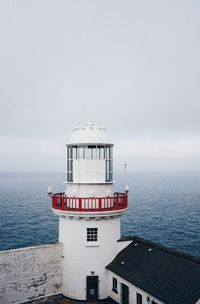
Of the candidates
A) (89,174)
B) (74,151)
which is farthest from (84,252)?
(74,151)

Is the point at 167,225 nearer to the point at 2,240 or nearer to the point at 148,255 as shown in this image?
the point at 2,240

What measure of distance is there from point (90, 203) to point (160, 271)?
18.3ft

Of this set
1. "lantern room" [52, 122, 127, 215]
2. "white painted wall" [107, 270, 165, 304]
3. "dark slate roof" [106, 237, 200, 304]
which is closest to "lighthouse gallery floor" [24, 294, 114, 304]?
"white painted wall" [107, 270, 165, 304]

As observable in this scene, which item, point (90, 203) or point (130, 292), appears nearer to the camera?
point (130, 292)

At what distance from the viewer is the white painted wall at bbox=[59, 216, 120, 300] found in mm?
19844

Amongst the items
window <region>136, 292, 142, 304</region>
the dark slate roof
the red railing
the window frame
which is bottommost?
window <region>136, 292, 142, 304</region>

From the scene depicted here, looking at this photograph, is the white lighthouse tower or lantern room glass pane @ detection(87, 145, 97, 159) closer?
the white lighthouse tower

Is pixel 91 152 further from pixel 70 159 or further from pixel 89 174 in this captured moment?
pixel 70 159

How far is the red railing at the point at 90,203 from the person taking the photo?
63.2ft

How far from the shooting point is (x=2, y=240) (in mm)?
44562

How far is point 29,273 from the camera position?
19.4 meters

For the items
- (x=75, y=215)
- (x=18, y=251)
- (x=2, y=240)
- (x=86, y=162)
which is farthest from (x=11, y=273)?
(x=2, y=240)

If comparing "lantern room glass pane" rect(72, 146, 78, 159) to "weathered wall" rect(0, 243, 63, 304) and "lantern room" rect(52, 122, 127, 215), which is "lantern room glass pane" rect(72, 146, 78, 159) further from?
"weathered wall" rect(0, 243, 63, 304)

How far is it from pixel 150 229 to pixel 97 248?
115ft
